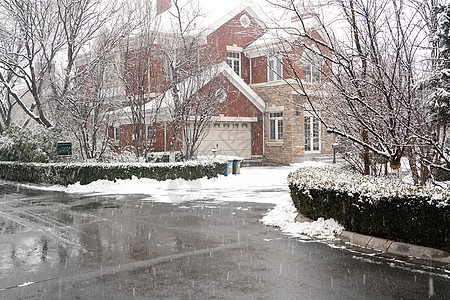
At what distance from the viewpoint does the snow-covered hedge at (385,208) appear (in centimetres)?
654

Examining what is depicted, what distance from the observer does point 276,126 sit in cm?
2738

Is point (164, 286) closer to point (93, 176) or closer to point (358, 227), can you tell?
point (358, 227)

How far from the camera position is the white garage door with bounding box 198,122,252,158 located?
2528cm

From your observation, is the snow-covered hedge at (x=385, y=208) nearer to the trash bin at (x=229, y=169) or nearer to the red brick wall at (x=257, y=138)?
the trash bin at (x=229, y=169)

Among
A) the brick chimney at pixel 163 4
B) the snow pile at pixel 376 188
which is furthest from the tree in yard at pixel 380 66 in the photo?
the brick chimney at pixel 163 4

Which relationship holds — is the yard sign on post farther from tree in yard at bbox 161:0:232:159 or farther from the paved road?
the paved road

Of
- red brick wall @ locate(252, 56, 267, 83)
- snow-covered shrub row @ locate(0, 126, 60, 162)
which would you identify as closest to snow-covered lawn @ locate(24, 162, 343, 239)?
snow-covered shrub row @ locate(0, 126, 60, 162)

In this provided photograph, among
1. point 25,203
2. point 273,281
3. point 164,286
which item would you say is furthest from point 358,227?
point 25,203

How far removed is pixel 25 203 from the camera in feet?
45.6

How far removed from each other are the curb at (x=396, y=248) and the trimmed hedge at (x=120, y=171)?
10387 mm

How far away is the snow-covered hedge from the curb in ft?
0.30

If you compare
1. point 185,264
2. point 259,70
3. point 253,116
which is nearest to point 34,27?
point 253,116

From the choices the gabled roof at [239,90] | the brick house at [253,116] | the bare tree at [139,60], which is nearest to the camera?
the bare tree at [139,60]

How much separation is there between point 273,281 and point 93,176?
43.5 feet
